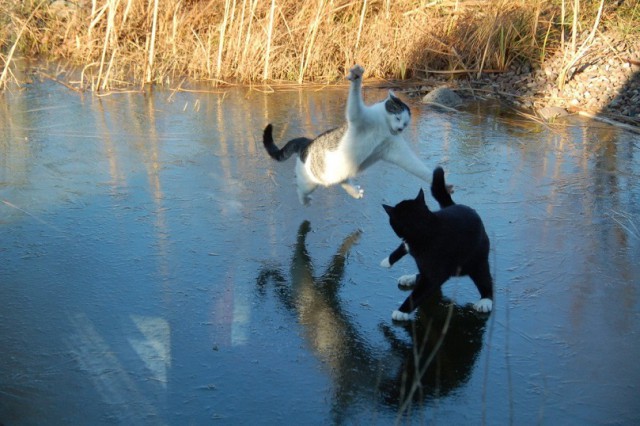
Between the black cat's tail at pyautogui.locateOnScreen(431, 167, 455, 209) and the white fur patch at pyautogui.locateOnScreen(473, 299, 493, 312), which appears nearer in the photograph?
the white fur patch at pyautogui.locateOnScreen(473, 299, 493, 312)

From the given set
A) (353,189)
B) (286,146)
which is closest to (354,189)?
(353,189)

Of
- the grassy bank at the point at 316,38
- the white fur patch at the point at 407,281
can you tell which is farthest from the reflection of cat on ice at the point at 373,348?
the grassy bank at the point at 316,38

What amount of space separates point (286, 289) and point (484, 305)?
1038 mm

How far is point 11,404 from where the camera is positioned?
2.96 metres

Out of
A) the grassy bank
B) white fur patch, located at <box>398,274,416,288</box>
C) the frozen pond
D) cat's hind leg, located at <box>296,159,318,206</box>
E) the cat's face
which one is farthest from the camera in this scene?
the grassy bank

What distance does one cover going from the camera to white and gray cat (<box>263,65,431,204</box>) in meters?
4.78

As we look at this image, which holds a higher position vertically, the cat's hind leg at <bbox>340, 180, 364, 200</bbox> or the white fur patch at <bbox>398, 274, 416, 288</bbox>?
the cat's hind leg at <bbox>340, 180, 364, 200</bbox>

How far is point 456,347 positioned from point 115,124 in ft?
14.7

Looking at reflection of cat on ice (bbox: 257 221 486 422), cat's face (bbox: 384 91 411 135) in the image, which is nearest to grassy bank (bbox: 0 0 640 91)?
cat's face (bbox: 384 91 411 135)

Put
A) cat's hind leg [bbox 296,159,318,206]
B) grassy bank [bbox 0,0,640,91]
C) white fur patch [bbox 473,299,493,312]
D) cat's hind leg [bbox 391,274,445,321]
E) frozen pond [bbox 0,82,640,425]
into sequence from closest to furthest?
1. frozen pond [bbox 0,82,640,425]
2. cat's hind leg [bbox 391,274,445,321]
3. white fur patch [bbox 473,299,493,312]
4. cat's hind leg [bbox 296,159,318,206]
5. grassy bank [bbox 0,0,640,91]

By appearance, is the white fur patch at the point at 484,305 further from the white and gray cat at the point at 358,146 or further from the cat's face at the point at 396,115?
the cat's face at the point at 396,115

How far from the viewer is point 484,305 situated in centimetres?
379

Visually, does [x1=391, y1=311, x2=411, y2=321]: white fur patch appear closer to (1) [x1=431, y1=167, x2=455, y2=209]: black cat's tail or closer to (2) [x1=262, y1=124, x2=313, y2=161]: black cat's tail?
(1) [x1=431, y1=167, x2=455, y2=209]: black cat's tail

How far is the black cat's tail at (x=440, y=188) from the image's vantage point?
4.07 m
